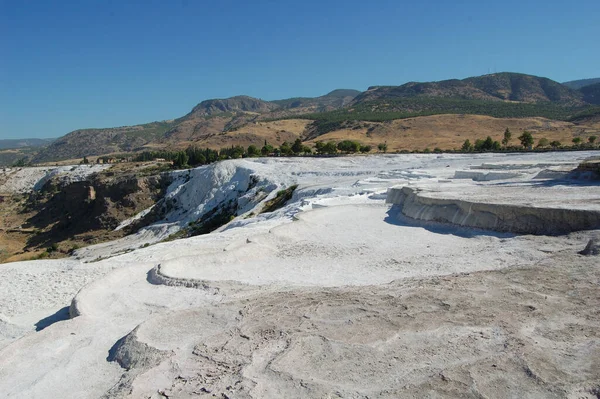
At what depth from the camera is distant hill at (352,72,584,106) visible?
15862 cm

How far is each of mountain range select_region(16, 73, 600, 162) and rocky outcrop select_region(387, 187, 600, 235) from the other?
82.3 meters

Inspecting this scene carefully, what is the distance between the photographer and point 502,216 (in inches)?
517

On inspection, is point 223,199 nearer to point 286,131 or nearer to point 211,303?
point 211,303

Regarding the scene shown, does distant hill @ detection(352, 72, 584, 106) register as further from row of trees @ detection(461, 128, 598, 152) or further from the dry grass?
row of trees @ detection(461, 128, 598, 152)

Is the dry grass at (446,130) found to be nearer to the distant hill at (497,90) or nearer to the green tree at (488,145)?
the green tree at (488,145)

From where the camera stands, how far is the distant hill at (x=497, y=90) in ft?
520

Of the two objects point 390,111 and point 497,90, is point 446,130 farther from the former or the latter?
point 497,90

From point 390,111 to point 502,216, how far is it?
115293mm

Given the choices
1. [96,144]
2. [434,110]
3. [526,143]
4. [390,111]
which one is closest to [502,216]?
[526,143]

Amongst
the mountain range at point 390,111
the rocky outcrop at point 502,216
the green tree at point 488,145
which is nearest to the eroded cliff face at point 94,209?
the rocky outcrop at point 502,216

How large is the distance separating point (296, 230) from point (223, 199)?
24300 millimetres

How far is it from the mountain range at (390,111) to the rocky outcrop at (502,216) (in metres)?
82.3

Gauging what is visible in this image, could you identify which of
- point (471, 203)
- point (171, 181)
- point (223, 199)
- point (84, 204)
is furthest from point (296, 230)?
point (84, 204)

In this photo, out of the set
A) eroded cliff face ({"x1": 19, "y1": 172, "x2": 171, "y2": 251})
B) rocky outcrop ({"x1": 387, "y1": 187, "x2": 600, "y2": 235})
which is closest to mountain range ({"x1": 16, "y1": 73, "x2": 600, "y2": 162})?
eroded cliff face ({"x1": 19, "y1": 172, "x2": 171, "y2": 251})
